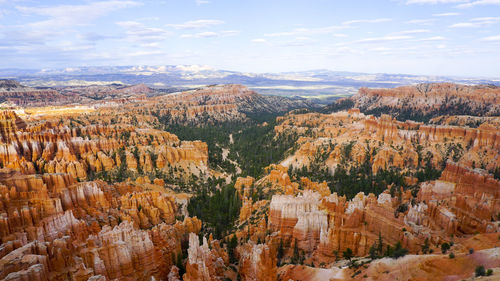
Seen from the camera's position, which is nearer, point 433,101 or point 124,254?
point 124,254

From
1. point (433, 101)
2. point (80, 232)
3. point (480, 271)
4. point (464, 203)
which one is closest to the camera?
point (480, 271)

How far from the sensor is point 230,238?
42438 millimetres

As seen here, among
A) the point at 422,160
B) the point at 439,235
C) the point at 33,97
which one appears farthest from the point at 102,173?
the point at 33,97

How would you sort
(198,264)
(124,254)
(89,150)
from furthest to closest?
(89,150), (198,264), (124,254)

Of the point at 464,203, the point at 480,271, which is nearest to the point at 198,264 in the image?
the point at 480,271

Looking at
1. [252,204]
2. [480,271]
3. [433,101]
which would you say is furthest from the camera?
[433,101]

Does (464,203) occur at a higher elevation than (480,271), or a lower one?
lower

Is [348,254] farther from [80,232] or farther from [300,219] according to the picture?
[80,232]

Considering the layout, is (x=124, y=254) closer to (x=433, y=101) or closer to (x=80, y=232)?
(x=80, y=232)

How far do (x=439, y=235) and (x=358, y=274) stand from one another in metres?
13.3

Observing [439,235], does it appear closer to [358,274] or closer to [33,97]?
[358,274]

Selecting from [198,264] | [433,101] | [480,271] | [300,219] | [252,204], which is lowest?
[252,204]

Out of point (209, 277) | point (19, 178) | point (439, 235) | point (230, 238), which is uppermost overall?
point (19, 178)

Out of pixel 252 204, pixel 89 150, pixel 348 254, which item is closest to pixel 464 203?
pixel 348 254
